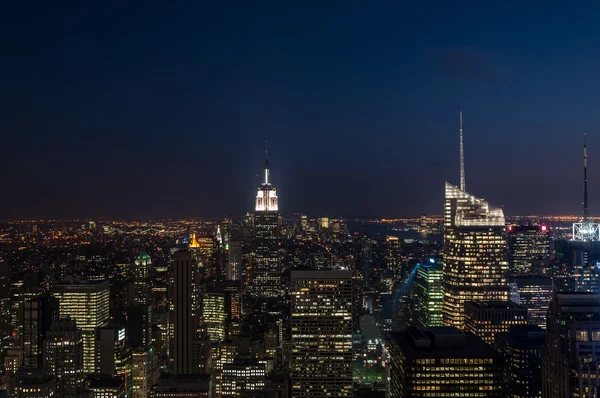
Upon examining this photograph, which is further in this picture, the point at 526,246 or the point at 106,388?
the point at 526,246

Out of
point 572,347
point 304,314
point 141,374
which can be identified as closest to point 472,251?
point 304,314

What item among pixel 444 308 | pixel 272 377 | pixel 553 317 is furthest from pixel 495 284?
pixel 553 317

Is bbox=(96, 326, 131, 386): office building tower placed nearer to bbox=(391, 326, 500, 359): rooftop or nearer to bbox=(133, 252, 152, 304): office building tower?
bbox=(133, 252, 152, 304): office building tower

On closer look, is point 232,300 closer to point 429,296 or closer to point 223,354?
point 223,354

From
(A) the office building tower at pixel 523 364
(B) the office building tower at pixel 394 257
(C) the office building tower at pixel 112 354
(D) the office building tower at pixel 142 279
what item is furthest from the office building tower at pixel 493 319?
(D) the office building tower at pixel 142 279

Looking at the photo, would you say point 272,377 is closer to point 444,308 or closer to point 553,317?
point 444,308
